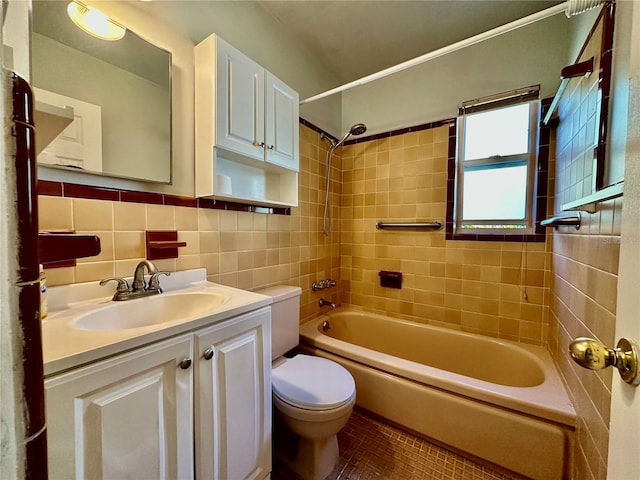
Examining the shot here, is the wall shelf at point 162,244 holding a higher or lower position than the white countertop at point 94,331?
higher

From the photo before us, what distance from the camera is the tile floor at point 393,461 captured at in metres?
1.27

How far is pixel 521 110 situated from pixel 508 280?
4.04 feet

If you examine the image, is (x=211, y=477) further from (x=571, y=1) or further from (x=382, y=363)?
(x=571, y=1)

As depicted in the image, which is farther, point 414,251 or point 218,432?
point 414,251

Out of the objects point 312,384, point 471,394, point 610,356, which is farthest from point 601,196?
point 312,384

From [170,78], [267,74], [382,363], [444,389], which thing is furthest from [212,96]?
[444,389]

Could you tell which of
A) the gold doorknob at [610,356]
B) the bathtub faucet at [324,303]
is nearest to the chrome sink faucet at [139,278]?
A: the gold doorknob at [610,356]

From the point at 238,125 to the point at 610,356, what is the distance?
1522 mm

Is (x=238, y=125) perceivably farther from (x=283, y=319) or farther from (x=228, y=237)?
(x=283, y=319)

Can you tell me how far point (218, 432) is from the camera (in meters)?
0.88

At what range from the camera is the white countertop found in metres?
0.59

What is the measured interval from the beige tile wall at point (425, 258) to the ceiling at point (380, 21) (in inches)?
25.7

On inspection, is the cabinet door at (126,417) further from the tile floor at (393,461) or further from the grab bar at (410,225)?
the grab bar at (410,225)

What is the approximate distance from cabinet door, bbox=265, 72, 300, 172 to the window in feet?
4.30
